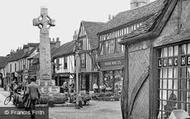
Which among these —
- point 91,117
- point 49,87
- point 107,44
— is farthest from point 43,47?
point 107,44

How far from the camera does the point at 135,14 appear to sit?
3253 cm

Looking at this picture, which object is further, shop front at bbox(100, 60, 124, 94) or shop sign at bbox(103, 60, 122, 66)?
shop front at bbox(100, 60, 124, 94)

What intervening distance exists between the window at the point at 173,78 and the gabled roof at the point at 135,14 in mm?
18437

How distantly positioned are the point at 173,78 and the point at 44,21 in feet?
55.2

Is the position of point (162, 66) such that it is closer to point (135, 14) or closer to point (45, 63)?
point (45, 63)

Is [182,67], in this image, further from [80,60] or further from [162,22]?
[80,60]

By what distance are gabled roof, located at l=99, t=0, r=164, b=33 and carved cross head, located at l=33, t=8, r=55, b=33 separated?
7.76 metres

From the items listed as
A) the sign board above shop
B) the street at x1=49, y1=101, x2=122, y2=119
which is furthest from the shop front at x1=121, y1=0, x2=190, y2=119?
the sign board above shop

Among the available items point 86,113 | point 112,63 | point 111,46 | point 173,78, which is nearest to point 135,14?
point 111,46

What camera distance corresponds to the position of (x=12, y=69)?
257ft

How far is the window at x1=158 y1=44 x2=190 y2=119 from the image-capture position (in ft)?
30.3

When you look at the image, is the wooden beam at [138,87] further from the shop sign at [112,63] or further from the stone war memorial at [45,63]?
the shop sign at [112,63]

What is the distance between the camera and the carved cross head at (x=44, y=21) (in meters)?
25.1

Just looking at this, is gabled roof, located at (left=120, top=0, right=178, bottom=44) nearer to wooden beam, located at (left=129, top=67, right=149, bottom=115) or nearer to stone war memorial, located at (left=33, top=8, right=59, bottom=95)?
wooden beam, located at (left=129, top=67, right=149, bottom=115)
